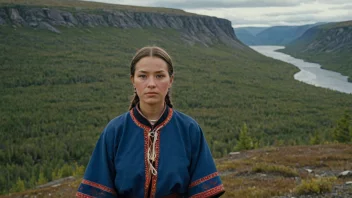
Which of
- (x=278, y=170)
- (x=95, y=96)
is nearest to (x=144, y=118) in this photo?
(x=278, y=170)

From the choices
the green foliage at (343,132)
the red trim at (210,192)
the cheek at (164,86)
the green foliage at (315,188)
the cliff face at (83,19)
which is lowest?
the green foliage at (343,132)

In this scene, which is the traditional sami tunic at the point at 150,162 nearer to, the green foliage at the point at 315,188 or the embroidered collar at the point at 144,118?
the embroidered collar at the point at 144,118

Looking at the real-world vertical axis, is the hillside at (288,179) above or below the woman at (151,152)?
below

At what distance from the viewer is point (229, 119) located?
213ft

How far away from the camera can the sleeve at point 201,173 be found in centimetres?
382

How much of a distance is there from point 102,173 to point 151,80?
3.37ft

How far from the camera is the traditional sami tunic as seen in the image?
369cm

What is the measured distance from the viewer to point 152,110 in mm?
3859

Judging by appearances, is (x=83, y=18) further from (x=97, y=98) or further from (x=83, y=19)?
(x=97, y=98)

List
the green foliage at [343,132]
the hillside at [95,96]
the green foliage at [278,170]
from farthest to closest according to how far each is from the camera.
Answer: the hillside at [95,96] → the green foliage at [343,132] → the green foliage at [278,170]

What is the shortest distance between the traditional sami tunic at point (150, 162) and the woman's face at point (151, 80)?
0.81 ft

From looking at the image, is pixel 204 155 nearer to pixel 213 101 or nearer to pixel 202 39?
pixel 213 101

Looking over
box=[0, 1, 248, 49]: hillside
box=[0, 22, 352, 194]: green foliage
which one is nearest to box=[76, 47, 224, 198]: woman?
box=[0, 22, 352, 194]: green foliage

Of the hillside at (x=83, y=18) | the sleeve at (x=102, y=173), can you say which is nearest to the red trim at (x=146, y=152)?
the sleeve at (x=102, y=173)
